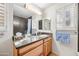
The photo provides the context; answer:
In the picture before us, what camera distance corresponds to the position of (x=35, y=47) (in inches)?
52.0

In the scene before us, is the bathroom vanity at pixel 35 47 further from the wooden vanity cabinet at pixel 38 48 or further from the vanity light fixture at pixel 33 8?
the vanity light fixture at pixel 33 8

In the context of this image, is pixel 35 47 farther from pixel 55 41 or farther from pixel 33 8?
pixel 33 8

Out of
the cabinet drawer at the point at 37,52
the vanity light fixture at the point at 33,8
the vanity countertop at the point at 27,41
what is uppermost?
the vanity light fixture at the point at 33,8

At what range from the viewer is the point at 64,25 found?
1326 millimetres

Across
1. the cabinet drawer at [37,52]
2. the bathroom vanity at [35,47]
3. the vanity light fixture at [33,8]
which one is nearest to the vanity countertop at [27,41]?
the bathroom vanity at [35,47]

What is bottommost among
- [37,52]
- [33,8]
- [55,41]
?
[37,52]

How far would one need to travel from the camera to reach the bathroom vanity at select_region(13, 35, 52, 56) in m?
1.25

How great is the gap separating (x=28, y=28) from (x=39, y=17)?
0.19 meters

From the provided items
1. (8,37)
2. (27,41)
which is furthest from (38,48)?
(8,37)

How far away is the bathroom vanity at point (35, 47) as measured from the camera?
1.25 metres

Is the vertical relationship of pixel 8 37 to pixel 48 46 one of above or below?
above

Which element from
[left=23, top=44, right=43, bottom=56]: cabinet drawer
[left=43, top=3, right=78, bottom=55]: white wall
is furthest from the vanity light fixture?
[left=23, top=44, right=43, bottom=56]: cabinet drawer

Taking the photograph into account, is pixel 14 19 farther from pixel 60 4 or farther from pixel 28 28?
pixel 60 4

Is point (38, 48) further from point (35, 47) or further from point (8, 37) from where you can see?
point (8, 37)
